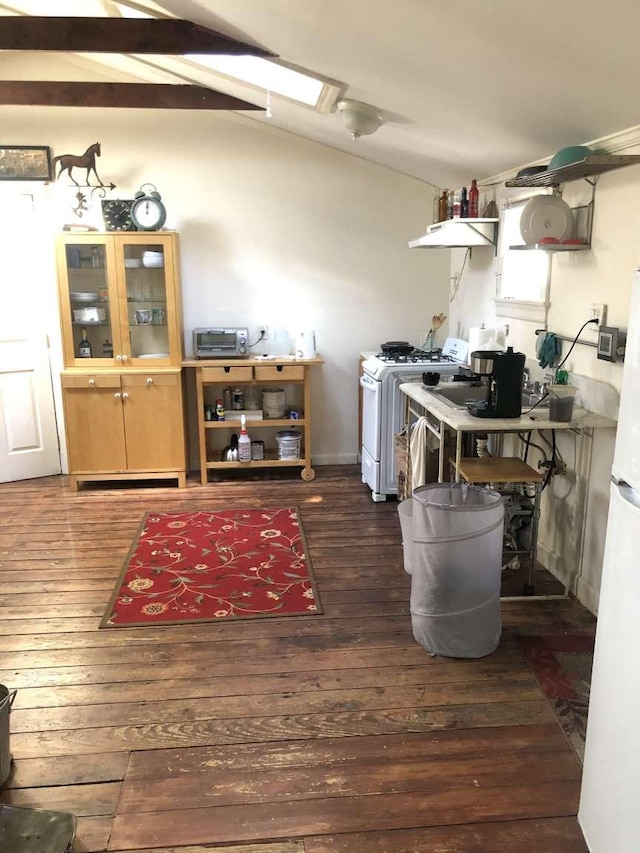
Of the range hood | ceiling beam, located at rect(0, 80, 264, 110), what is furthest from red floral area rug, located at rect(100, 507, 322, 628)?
ceiling beam, located at rect(0, 80, 264, 110)

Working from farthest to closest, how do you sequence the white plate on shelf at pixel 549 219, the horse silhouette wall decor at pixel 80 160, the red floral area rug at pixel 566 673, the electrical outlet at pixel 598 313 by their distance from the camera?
1. the horse silhouette wall decor at pixel 80 160
2. the white plate on shelf at pixel 549 219
3. the electrical outlet at pixel 598 313
4. the red floral area rug at pixel 566 673

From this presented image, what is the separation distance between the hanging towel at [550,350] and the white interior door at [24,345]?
3.44 m

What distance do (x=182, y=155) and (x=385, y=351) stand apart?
199cm

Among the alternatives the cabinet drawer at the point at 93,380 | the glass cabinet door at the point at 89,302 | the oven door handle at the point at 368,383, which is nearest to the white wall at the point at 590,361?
the oven door handle at the point at 368,383

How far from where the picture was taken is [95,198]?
15.4 ft

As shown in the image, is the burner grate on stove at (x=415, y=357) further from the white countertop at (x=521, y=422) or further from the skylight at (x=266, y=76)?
the skylight at (x=266, y=76)

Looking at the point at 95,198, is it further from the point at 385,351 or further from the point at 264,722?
the point at 264,722

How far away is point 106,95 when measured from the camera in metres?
4.15

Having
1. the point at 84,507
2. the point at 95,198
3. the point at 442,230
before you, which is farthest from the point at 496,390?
the point at 95,198

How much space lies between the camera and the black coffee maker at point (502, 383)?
2.83 m

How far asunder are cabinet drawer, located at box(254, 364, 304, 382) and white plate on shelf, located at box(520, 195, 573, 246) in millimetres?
2049

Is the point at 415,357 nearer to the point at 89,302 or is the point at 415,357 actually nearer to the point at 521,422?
the point at 521,422

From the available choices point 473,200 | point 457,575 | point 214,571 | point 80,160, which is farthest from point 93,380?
point 457,575

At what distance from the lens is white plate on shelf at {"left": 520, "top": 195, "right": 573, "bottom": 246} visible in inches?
118
